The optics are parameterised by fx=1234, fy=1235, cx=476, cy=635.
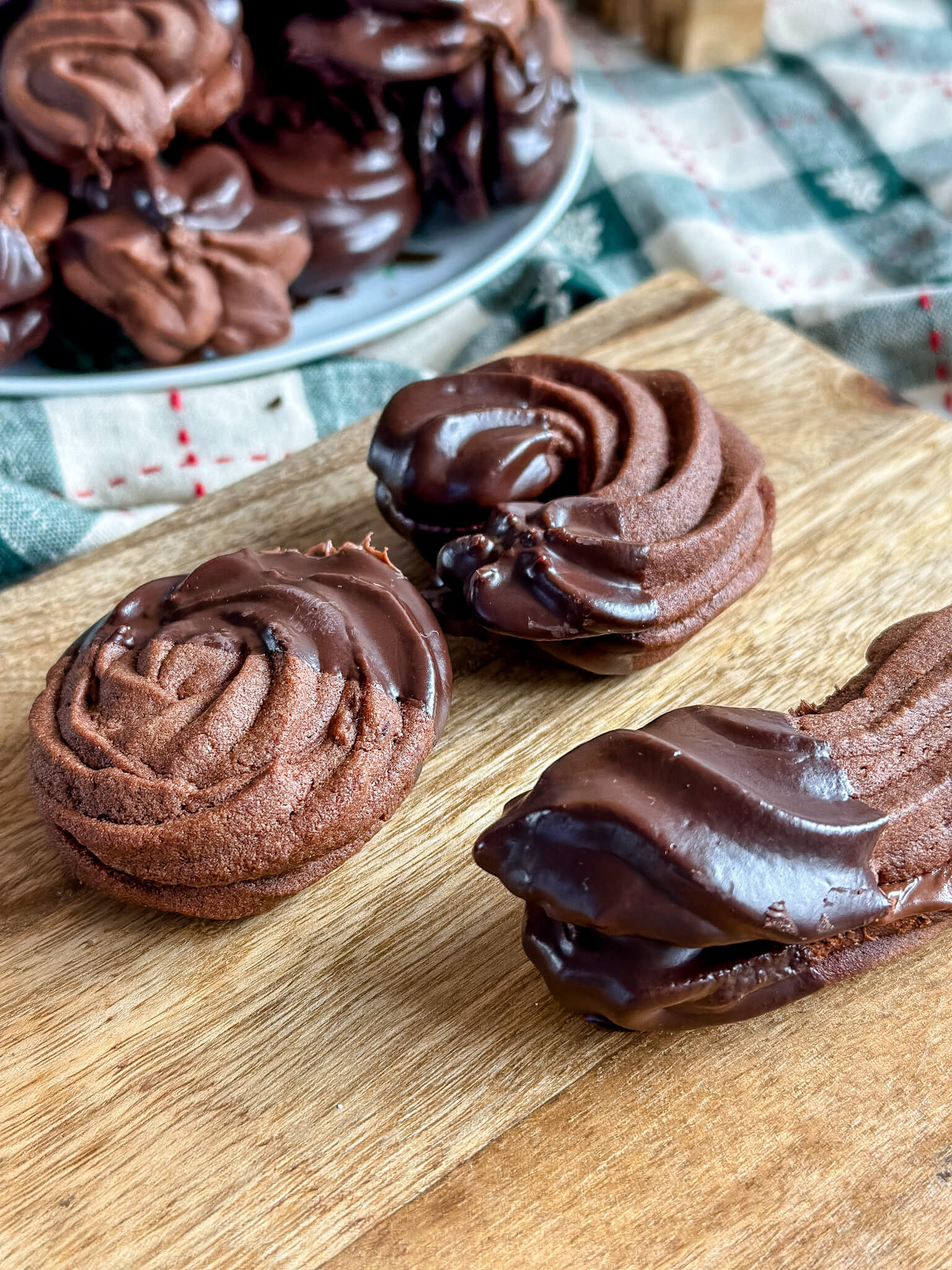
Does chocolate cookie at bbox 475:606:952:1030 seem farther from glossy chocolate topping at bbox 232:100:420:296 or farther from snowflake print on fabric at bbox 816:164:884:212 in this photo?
snowflake print on fabric at bbox 816:164:884:212

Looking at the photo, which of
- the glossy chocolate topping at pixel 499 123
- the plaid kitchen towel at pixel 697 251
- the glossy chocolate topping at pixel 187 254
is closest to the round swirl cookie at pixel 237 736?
the plaid kitchen towel at pixel 697 251

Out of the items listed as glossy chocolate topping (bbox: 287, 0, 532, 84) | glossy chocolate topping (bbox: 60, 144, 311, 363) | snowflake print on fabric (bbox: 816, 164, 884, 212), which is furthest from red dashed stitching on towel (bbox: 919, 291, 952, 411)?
glossy chocolate topping (bbox: 60, 144, 311, 363)

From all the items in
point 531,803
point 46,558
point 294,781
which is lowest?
point 46,558

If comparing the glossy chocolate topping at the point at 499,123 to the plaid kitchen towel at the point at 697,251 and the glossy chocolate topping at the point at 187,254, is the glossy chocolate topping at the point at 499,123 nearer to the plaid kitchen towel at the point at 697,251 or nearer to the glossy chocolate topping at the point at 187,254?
the plaid kitchen towel at the point at 697,251

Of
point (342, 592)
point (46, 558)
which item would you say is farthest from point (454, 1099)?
point (46, 558)

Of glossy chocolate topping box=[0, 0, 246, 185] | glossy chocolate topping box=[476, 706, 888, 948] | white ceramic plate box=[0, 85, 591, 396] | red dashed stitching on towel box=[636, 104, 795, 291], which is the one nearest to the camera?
glossy chocolate topping box=[476, 706, 888, 948]

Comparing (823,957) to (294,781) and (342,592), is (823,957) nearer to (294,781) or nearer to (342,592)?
(294,781)
